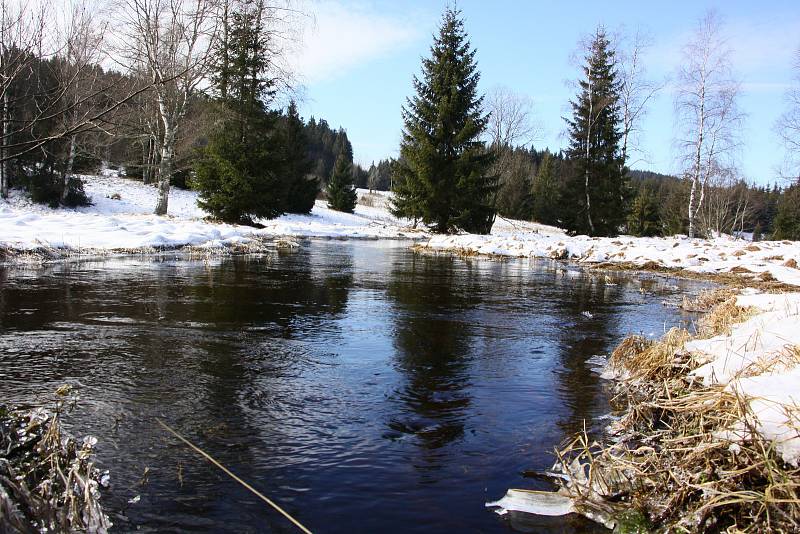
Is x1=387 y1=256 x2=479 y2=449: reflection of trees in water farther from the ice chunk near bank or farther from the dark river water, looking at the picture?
the ice chunk near bank

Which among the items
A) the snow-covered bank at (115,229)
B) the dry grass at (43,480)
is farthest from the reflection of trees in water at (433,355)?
the snow-covered bank at (115,229)

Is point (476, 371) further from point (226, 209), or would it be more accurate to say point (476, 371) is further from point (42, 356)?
point (226, 209)

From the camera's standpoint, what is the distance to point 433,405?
14.4 ft

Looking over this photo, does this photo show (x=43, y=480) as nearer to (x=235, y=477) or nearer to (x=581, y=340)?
(x=235, y=477)

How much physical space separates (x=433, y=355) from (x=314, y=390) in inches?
66.9

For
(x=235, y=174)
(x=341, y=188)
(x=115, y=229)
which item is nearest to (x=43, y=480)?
(x=115, y=229)

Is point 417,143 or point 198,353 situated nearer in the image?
point 198,353

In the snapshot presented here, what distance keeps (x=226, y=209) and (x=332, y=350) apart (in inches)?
840

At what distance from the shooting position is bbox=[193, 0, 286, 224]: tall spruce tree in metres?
25.0

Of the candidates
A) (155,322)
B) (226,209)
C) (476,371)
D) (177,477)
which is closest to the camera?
(177,477)

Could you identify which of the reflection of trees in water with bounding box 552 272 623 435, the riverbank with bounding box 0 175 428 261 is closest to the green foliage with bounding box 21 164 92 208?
the riverbank with bounding box 0 175 428 261

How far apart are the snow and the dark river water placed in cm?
93

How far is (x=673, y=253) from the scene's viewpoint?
1706 centimetres

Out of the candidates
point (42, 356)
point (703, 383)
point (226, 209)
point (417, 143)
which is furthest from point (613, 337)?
point (417, 143)
